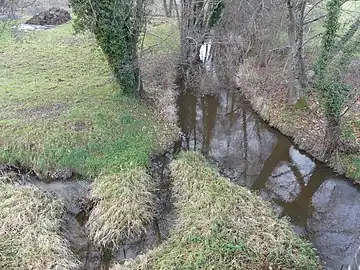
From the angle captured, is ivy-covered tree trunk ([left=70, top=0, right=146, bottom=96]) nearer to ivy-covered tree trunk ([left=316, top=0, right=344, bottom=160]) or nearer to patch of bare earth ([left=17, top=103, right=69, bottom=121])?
patch of bare earth ([left=17, top=103, right=69, bottom=121])

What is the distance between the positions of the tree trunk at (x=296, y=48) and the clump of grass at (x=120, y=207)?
7.31 metres

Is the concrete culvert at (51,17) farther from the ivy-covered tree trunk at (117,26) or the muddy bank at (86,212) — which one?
the muddy bank at (86,212)

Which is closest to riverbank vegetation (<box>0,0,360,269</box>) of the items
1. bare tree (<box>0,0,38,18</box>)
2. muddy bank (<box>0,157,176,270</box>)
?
muddy bank (<box>0,157,176,270</box>)

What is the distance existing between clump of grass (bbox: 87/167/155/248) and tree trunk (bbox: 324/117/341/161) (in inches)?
234

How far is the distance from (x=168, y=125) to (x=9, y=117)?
5750mm

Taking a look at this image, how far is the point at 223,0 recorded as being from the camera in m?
17.5

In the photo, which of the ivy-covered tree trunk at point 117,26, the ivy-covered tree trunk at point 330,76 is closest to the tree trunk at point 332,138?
the ivy-covered tree trunk at point 330,76

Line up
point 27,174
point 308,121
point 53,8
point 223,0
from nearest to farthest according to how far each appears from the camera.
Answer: point 27,174 < point 308,121 < point 223,0 < point 53,8

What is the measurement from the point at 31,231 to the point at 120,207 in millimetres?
2261

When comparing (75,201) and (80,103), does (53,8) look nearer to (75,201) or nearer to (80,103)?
(80,103)

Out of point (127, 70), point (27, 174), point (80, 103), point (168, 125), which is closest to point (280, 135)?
point (168, 125)

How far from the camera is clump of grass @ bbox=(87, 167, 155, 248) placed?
10219mm

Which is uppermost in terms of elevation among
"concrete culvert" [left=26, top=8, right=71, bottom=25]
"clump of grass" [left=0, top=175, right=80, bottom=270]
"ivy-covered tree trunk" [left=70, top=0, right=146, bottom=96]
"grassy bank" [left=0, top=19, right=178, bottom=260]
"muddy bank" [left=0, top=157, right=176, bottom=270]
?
"ivy-covered tree trunk" [left=70, top=0, right=146, bottom=96]

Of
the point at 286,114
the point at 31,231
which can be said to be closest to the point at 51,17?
the point at 286,114
